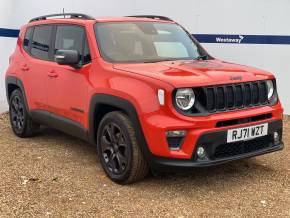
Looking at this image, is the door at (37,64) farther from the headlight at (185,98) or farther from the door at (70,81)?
the headlight at (185,98)

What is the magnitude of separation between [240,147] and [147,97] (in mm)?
1064

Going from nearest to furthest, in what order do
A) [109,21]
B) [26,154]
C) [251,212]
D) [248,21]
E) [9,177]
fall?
1. [251,212]
2. [9,177]
3. [109,21]
4. [26,154]
5. [248,21]

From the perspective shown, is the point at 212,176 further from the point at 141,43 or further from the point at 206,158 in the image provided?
the point at 141,43

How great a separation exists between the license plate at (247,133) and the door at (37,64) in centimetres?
265

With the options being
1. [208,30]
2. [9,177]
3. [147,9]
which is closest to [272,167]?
[9,177]

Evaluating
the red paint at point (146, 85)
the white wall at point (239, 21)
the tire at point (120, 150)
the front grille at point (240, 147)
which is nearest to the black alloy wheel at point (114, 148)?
the tire at point (120, 150)

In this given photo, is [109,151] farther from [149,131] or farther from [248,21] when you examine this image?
[248,21]

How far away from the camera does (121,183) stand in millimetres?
4598

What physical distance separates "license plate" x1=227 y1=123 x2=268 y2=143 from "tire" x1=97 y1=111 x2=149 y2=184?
0.87m

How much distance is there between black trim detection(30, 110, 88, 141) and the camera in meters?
5.18

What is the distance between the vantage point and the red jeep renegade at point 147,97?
4.07 meters

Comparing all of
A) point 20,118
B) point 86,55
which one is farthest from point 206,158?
point 20,118

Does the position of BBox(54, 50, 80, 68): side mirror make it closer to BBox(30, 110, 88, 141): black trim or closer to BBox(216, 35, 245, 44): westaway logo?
BBox(30, 110, 88, 141): black trim

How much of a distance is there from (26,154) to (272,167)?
3.06m
